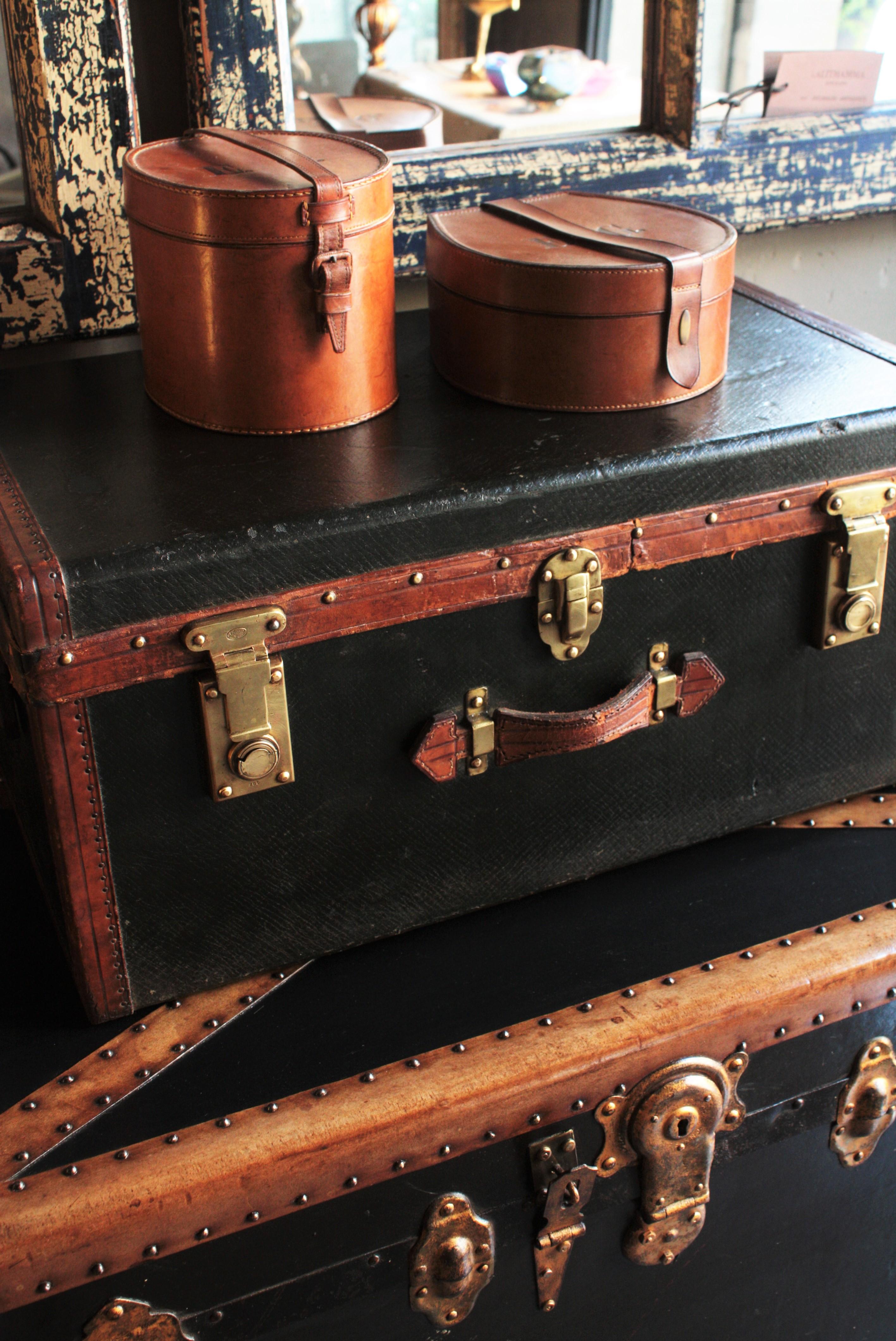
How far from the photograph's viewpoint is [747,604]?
3.72 feet

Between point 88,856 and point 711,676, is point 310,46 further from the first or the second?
point 88,856

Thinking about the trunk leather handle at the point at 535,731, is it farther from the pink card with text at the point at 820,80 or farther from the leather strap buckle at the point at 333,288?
the pink card with text at the point at 820,80

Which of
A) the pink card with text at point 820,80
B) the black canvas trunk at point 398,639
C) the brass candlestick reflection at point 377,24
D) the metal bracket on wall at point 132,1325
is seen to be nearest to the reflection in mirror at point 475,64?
the brass candlestick reflection at point 377,24

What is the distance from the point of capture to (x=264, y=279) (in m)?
1.02

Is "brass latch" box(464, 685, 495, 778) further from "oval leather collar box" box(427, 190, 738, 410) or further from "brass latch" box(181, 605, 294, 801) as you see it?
"oval leather collar box" box(427, 190, 738, 410)

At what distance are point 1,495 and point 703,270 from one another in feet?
2.08

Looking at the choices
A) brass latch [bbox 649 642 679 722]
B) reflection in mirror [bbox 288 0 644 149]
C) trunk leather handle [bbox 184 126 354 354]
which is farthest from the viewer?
reflection in mirror [bbox 288 0 644 149]

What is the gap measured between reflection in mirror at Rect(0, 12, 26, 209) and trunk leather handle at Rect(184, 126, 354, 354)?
0.40 m

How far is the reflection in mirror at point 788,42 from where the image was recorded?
159 centimetres

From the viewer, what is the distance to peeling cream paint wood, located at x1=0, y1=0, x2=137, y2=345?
1224mm

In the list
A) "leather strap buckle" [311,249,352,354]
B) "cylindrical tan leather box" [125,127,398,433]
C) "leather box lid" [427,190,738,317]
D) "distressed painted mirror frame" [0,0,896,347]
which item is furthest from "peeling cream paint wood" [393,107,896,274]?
"leather strap buckle" [311,249,352,354]

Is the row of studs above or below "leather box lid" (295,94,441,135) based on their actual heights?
below

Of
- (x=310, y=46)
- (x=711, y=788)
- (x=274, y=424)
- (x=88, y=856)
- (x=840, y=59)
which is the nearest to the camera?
(x=88, y=856)

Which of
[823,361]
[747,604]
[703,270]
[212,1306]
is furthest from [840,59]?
[212,1306]
